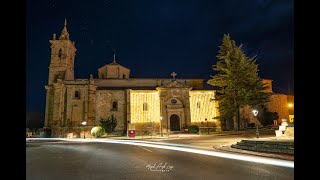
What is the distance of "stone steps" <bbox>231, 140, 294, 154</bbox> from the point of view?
535 inches

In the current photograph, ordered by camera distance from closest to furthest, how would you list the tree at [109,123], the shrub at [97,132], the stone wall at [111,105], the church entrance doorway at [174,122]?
the shrub at [97,132]
the tree at [109,123]
the stone wall at [111,105]
the church entrance doorway at [174,122]

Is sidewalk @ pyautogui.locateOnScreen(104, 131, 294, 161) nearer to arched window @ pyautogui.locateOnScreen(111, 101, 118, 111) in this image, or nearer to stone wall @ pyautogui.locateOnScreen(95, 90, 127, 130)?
stone wall @ pyautogui.locateOnScreen(95, 90, 127, 130)

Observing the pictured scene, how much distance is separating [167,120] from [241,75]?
48.7 ft

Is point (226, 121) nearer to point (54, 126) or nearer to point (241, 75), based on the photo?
point (241, 75)

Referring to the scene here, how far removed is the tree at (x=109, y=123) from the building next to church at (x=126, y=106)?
983 millimetres

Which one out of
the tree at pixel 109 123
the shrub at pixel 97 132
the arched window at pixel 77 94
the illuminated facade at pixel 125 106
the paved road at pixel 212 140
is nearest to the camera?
the paved road at pixel 212 140

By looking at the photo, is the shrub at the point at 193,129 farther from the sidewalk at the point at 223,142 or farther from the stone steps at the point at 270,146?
the stone steps at the point at 270,146

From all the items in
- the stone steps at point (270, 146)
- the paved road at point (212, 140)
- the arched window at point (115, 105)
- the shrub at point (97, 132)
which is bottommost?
the shrub at point (97, 132)

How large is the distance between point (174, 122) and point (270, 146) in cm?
3299

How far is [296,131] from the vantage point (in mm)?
2668

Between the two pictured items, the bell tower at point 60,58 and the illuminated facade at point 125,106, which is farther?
the bell tower at point 60,58

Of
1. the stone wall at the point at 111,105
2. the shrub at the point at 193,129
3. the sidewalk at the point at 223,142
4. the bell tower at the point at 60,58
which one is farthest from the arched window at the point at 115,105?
the sidewalk at the point at 223,142

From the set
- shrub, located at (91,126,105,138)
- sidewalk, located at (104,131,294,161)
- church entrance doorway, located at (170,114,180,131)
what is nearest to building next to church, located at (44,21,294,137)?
church entrance doorway, located at (170,114,180,131)

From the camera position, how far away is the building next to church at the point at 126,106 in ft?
149
